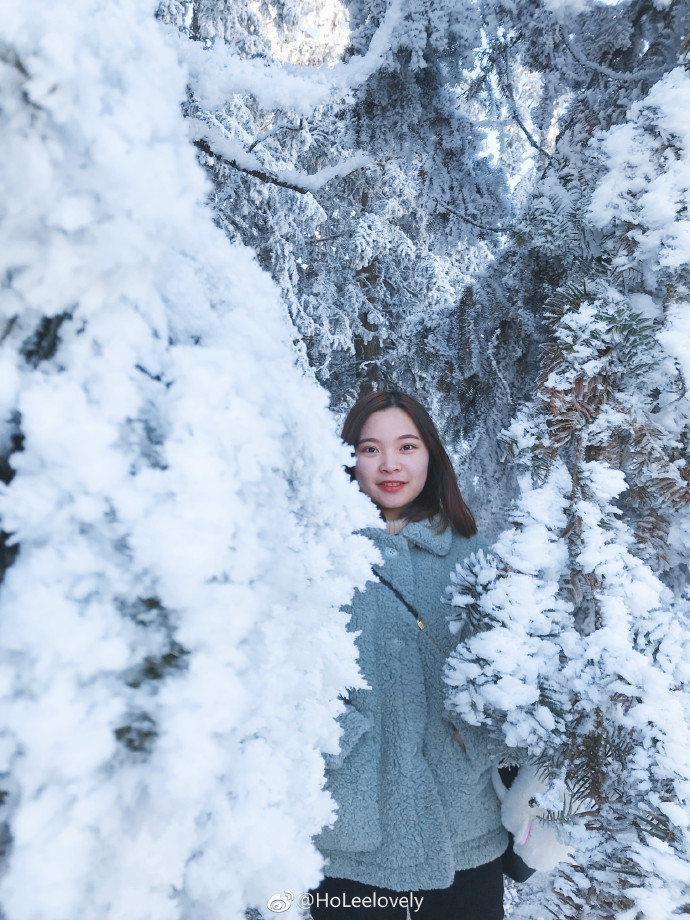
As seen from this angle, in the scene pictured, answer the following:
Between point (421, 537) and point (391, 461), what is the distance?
28 centimetres

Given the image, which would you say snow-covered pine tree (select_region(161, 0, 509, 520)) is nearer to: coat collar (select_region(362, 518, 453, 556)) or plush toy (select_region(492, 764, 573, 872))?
coat collar (select_region(362, 518, 453, 556))

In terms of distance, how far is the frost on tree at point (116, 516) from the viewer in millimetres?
521

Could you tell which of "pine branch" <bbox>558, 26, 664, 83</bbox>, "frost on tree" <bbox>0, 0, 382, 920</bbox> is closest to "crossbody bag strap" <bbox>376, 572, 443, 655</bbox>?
"frost on tree" <bbox>0, 0, 382, 920</bbox>

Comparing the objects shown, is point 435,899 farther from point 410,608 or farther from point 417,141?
point 417,141

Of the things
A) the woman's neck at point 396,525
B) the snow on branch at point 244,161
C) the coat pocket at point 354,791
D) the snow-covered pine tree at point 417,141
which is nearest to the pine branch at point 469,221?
the snow-covered pine tree at point 417,141

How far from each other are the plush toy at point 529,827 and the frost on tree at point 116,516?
1.27 m

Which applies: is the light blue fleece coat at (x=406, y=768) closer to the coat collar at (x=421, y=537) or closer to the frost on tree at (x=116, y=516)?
the coat collar at (x=421, y=537)

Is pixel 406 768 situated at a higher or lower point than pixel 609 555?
lower

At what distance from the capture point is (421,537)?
6.72 feet

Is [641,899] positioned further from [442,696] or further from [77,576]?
[77,576]

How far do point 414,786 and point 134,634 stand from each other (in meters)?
1.44

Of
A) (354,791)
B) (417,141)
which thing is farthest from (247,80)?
(354,791)

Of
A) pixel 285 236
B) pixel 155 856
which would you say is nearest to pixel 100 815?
pixel 155 856

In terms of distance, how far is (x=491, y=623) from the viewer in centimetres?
146
